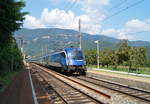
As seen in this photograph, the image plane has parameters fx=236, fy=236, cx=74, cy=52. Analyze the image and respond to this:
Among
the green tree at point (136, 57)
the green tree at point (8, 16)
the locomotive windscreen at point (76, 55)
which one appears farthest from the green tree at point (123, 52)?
→ the green tree at point (8, 16)

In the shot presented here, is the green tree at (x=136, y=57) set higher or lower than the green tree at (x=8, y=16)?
lower

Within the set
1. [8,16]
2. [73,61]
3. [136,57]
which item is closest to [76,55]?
[73,61]

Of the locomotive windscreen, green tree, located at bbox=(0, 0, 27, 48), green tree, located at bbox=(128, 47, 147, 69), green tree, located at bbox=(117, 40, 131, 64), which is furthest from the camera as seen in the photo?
green tree, located at bbox=(117, 40, 131, 64)

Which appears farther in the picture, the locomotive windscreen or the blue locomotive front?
the locomotive windscreen

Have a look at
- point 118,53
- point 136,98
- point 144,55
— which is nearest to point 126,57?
point 118,53

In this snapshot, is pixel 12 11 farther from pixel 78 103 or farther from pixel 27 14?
pixel 78 103

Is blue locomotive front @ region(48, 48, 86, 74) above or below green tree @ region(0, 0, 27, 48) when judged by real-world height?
below

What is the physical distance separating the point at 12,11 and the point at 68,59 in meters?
14.4

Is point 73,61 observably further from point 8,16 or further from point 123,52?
point 123,52

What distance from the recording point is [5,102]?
456 inches

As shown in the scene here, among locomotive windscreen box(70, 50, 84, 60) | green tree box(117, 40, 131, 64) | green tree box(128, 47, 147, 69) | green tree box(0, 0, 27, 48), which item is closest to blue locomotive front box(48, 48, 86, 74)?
locomotive windscreen box(70, 50, 84, 60)

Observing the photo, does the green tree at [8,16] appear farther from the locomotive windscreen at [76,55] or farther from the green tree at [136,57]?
the green tree at [136,57]

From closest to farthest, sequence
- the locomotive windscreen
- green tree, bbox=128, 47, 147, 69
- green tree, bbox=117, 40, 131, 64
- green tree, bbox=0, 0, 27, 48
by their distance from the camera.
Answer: green tree, bbox=0, 0, 27, 48 < the locomotive windscreen < green tree, bbox=128, 47, 147, 69 < green tree, bbox=117, 40, 131, 64

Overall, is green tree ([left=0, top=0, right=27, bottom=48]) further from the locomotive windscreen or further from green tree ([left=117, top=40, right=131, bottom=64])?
green tree ([left=117, top=40, right=131, bottom=64])
